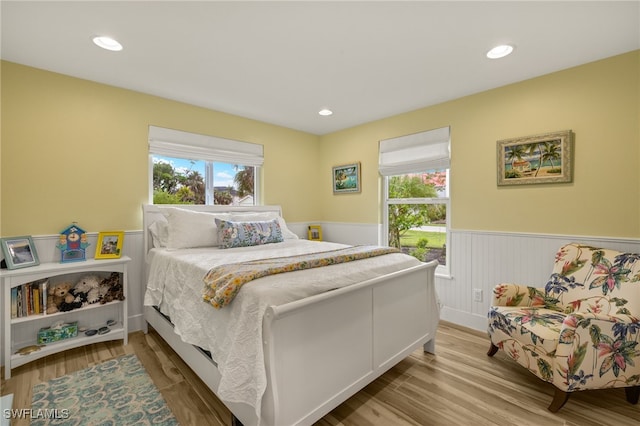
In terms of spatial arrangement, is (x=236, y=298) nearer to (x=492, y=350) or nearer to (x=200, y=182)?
(x=492, y=350)

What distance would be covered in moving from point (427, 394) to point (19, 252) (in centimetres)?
323

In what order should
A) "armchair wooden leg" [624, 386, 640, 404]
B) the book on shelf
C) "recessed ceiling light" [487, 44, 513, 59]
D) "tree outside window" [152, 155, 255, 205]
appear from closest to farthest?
1. "armchair wooden leg" [624, 386, 640, 404]
2. "recessed ceiling light" [487, 44, 513, 59]
3. the book on shelf
4. "tree outside window" [152, 155, 255, 205]

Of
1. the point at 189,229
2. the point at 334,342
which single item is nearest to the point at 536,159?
the point at 334,342

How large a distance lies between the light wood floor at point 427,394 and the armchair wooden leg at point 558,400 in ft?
0.11

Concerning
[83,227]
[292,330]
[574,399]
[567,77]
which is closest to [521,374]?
[574,399]

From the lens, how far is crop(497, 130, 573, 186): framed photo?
2.43 metres

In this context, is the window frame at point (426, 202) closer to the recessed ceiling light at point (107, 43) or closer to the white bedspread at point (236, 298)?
the white bedspread at point (236, 298)

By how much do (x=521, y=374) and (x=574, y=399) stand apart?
0.31 meters

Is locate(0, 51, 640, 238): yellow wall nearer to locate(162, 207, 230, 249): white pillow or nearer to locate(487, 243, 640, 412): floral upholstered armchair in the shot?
locate(487, 243, 640, 412): floral upholstered armchair

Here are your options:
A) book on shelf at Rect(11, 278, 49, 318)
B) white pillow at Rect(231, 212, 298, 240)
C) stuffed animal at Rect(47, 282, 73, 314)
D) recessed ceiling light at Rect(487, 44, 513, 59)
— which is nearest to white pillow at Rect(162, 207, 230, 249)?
white pillow at Rect(231, 212, 298, 240)

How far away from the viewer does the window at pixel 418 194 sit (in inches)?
128

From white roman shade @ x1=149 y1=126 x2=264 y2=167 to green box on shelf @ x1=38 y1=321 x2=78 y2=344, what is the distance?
1.74 meters

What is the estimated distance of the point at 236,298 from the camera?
4.89 feet

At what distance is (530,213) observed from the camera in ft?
8.63
